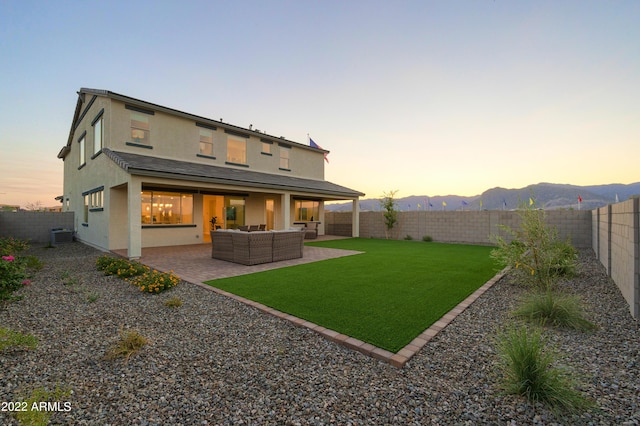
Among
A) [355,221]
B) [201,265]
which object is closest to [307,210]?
[355,221]

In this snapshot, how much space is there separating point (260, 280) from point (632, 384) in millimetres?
5688

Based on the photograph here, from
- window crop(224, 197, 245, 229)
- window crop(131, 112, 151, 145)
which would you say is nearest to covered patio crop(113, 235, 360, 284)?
window crop(131, 112, 151, 145)

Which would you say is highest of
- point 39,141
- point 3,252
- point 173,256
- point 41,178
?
point 39,141

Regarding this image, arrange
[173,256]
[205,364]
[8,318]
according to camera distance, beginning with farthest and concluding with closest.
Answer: [173,256], [8,318], [205,364]

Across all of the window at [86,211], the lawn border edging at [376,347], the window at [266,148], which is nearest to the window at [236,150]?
the window at [266,148]

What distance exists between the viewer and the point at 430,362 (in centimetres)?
285

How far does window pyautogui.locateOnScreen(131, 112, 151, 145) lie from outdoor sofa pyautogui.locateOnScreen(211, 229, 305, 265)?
6.20m

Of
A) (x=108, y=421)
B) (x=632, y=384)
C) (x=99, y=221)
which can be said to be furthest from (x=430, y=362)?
(x=99, y=221)

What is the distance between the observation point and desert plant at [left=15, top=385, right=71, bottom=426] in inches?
76.6

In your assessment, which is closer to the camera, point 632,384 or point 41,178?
point 632,384

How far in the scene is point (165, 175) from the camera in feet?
30.7

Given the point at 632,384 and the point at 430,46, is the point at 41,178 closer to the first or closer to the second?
the point at 430,46

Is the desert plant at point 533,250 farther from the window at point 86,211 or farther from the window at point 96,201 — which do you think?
the window at point 86,211

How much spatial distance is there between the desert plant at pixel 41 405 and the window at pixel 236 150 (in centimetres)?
1336
